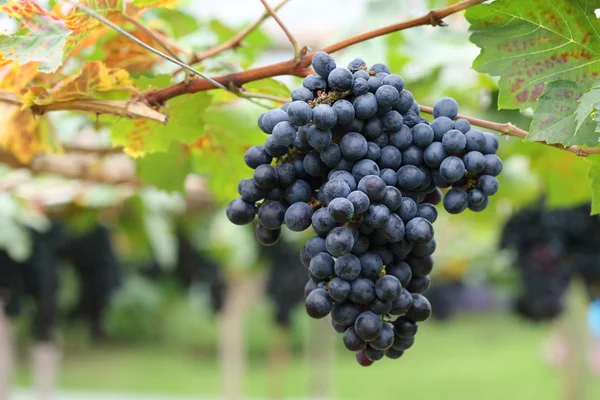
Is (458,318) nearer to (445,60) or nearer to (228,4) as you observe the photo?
(228,4)

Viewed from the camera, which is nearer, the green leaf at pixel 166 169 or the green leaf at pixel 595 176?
the green leaf at pixel 595 176

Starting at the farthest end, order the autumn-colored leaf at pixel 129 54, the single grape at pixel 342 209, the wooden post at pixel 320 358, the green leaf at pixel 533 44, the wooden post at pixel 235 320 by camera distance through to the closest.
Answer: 1. the wooden post at pixel 320 358
2. the wooden post at pixel 235 320
3. the autumn-colored leaf at pixel 129 54
4. the green leaf at pixel 533 44
5. the single grape at pixel 342 209

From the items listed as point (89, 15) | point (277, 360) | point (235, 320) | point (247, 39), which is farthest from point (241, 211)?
point (277, 360)

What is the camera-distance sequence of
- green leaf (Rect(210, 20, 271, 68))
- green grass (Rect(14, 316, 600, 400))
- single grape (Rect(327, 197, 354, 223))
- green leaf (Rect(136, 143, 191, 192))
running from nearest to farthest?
1. single grape (Rect(327, 197, 354, 223))
2. green leaf (Rect(136, 143, 191, 192))
3. green leaf (Rect(210, 20, 271, 68))
4. green grass (Rect(14, 316, 600, 400))

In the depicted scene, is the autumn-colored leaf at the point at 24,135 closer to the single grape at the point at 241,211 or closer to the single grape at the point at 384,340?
the single grape at the point at 241,211

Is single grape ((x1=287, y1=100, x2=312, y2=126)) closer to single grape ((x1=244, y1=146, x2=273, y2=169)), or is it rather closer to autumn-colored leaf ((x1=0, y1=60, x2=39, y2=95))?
single grape ((x1=244, y1=146, x2=273, y2=169))

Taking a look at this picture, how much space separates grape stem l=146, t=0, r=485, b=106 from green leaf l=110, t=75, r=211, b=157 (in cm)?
7

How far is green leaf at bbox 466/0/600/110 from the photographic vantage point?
623mm

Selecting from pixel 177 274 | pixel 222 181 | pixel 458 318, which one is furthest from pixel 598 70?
pixel 458 318

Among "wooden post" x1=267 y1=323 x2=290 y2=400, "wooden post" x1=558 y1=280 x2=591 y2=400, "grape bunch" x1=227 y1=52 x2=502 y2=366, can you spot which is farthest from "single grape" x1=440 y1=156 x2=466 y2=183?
"wooden post" x1=267 y1=323 x2=290 y2=400

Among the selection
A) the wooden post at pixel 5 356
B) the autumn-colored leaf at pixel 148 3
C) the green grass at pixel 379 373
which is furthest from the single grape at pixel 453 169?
the green grass at pixel 379 373

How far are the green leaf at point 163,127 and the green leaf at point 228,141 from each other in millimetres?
140

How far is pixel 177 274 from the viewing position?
314cm

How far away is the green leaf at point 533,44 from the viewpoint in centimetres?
62
